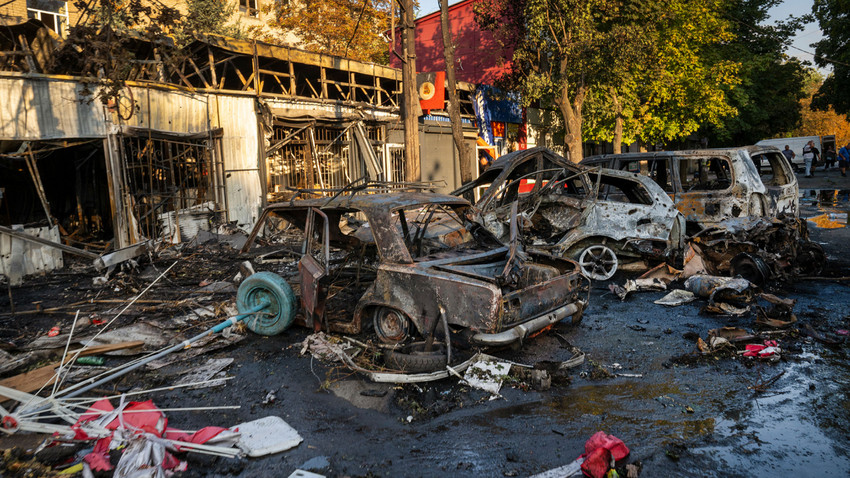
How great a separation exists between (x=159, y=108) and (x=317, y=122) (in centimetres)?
414

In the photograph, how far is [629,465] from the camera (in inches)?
110

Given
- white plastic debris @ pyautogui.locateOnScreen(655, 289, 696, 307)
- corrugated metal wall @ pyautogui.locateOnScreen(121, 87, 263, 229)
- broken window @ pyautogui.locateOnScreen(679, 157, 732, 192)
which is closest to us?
white plastic debris @ pyautogui.locateOnScreen(655, 289, 696, 307)

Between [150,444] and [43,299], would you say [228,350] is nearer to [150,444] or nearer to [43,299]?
[150,444]

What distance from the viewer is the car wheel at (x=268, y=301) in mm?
5215

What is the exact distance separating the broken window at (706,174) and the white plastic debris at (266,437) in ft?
25.1

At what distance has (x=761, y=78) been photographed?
92.8 feet

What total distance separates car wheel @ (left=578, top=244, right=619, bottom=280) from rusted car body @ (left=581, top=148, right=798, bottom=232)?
5.07 feet

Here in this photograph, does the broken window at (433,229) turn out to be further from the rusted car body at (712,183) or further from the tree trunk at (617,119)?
the tree trunk at (617,119)

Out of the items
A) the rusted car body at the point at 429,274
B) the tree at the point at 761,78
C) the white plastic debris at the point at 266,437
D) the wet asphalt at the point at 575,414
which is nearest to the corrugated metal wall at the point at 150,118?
the rusted car body at the point at 429,274

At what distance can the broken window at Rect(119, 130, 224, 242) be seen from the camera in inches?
430

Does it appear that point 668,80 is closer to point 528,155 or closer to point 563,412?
point 528,155

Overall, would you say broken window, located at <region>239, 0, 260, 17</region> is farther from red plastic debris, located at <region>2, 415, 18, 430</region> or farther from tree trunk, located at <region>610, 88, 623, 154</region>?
red plastic debris, located at <region>2, 415, 18, 430</region>

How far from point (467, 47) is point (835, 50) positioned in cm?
1710

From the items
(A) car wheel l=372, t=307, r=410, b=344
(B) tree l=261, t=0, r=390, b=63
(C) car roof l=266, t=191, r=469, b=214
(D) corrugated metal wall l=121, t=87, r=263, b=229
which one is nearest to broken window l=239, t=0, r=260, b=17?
(B) tree l=261, t=0, r=390, b=63
